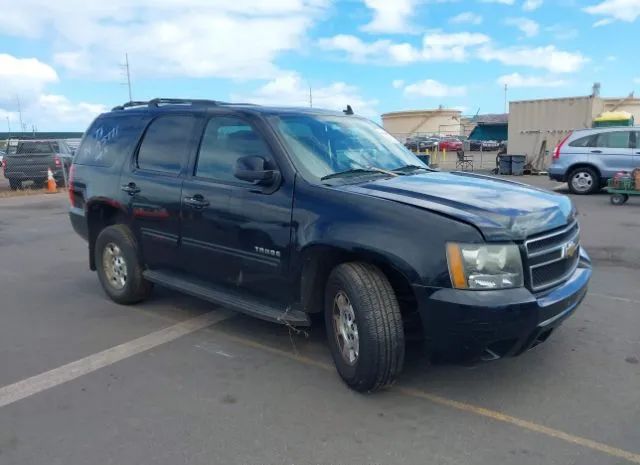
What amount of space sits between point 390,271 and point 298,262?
0.64 m

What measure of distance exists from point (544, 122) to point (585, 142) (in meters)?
8.60

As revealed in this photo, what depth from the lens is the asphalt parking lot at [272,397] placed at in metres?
3.04

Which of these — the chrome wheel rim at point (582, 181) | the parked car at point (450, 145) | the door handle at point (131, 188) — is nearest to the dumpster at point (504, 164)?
the chrome wheel rim at point (582, 181)

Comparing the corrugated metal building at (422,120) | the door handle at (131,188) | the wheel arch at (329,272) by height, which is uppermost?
the corrugated metal building at (422,120)

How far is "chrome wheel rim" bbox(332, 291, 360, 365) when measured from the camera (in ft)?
12.0

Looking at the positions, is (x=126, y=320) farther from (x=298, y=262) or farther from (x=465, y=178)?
(x=465, y=178)

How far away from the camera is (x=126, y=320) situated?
521cm

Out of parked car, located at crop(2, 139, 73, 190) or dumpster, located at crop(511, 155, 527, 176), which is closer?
parked car, located at crop(2, 139, 73, 190)

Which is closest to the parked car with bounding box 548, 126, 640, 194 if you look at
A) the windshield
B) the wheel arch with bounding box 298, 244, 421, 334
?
the windshield

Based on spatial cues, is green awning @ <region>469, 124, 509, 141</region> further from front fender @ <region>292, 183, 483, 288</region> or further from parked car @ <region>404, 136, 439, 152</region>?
front fender @ <region>292, 183, 483, 288</region>

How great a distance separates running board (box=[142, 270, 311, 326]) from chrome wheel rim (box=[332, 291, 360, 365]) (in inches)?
10.3

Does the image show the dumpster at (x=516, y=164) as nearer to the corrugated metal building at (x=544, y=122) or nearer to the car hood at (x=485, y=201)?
the corrugated metal building at (x=544, y=122)

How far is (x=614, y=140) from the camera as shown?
1434cm

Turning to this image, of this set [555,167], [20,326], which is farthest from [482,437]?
[555,167]
